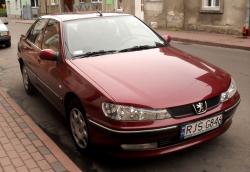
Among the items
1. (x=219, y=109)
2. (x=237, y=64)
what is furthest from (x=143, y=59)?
(x=237, y=64)

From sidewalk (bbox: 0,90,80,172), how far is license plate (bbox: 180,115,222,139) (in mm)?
1200

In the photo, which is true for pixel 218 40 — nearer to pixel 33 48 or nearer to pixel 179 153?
pixel 33 48

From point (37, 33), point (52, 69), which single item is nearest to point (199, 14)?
point (37, 33)

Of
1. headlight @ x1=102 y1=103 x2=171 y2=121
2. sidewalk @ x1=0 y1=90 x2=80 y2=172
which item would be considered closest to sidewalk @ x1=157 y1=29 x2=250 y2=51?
sidewalk @ x1=0 y1=90 x2=80 y2=172

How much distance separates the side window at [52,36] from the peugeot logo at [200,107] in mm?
2255

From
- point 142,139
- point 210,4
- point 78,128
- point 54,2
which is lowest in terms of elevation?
point 78,128

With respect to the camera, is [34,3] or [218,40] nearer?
[218,40]

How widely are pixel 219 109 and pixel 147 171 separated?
102 cm

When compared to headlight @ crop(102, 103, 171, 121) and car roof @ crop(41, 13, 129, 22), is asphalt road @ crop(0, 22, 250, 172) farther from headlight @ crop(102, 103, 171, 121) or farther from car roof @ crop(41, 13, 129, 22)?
car roof @ crop(41, 13, 129, 22)

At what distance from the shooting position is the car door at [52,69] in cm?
520

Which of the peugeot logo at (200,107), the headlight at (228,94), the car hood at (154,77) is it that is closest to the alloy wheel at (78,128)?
the car hood at (154,77)

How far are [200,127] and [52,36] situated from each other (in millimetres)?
2786

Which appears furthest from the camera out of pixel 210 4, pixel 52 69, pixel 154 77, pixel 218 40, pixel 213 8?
pixel 210 4

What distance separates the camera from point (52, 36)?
5852 millimetres
